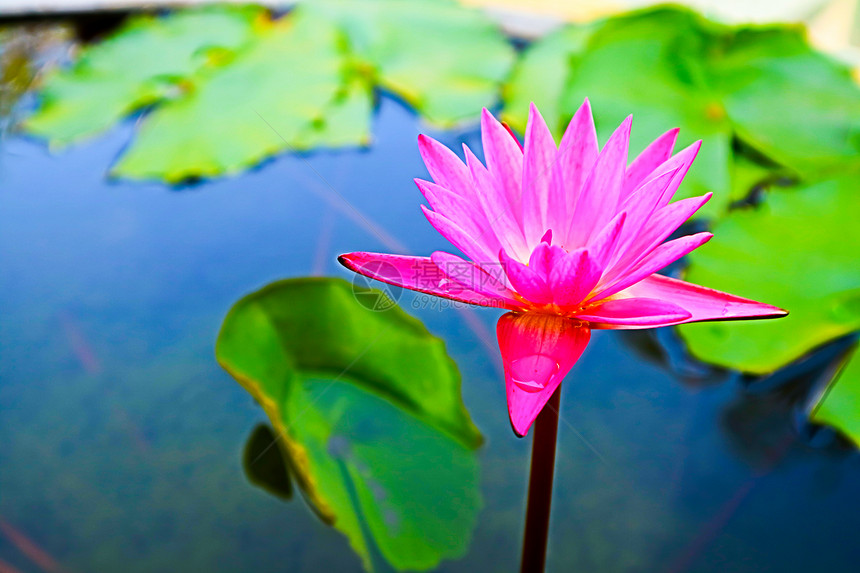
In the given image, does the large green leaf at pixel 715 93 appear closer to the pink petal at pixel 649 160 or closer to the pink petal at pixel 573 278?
the pink petal at pixel 649 160

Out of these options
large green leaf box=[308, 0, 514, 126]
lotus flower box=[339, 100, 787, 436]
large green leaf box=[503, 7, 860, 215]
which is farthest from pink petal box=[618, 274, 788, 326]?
large green leaf box=[308, 0, 514, 126]

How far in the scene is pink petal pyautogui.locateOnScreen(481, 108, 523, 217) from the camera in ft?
1.98

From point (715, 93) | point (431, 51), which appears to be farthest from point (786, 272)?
point (431, 51)

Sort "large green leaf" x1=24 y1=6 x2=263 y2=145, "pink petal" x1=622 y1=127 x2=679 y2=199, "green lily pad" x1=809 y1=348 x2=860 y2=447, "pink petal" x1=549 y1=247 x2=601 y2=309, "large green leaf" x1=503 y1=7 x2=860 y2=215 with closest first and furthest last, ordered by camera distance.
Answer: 1. "pink petal" x1=549 y1=247 x2=601 y2=309
2. "pink petal" x1=622 y1=127 x2=679 y2=199
3. "green lily pad" x1=809 y1=348 x2=860 y2=447
4. "large green leaf" x1=503 y1=7 x2=860 y2=215
5. "large green leaf" x1=24 y1=6 x2=263 y2=145

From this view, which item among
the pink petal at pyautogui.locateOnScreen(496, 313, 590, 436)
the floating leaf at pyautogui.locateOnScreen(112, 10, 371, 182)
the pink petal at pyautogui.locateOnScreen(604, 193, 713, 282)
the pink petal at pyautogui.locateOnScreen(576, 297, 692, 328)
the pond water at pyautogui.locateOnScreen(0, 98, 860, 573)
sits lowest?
the pond water at pyautogui.locateOnScreen(0, 98, 860, 573)

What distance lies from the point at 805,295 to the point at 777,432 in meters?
0.20

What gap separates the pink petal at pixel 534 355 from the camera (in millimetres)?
501

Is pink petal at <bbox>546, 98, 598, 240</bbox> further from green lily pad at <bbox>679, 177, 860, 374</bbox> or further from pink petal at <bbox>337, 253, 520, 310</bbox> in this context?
green lily pad at <bbox>679, 177, 860, 374</bbox>

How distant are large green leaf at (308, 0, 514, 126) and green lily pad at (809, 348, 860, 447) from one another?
2.73 feet

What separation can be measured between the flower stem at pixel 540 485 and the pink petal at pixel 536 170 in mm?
167

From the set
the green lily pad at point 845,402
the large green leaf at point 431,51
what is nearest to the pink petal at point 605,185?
the green lily pad at point 845,402

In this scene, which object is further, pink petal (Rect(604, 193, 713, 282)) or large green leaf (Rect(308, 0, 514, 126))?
large green leaf (Rect(308, 0, 514, 126))

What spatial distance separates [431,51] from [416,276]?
3.37 ft

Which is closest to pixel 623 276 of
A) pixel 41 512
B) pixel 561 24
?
pixel 41 512
